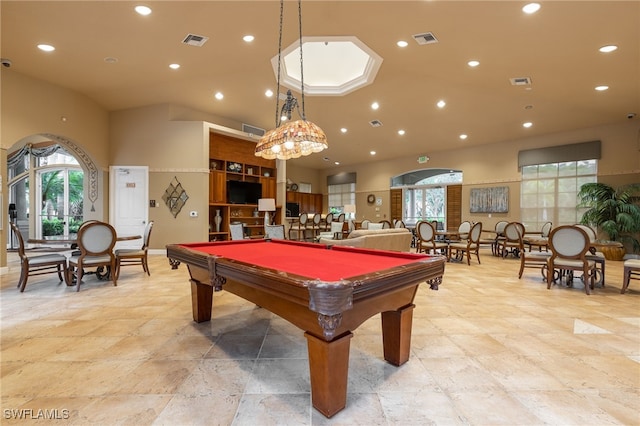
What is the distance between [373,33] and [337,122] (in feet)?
14.4

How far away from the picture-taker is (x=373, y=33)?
4.82 meters

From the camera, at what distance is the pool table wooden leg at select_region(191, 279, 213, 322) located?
2.91m

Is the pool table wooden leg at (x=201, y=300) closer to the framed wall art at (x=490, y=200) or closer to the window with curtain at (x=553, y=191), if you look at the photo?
the framed wall art at (x=490, y=200)

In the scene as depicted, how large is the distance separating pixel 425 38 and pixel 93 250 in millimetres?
6213

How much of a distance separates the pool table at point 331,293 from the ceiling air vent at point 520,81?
18.8 ft

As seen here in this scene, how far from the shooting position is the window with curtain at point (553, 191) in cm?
831

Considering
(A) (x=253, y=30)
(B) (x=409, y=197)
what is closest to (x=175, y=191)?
(A) (x=253, y=30)

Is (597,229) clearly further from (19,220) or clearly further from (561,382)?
(19,220)

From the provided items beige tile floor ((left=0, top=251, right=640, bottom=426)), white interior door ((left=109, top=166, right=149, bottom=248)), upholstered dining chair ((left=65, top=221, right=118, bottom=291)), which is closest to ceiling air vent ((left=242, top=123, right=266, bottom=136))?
white interior door ((left=109, top=166, right=149, bottom=248))

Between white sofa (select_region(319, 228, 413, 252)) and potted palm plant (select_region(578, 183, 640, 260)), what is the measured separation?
5.33m

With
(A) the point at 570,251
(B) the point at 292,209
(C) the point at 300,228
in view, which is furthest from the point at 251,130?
(A) the point at 570,251

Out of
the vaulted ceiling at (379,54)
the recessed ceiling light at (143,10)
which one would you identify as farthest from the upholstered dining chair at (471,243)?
the recessed ceiling light at (143,10)

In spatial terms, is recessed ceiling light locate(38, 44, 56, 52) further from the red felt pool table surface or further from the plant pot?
the plant pot

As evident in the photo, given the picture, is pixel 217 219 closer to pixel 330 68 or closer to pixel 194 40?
pixel 194 40
